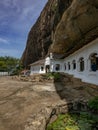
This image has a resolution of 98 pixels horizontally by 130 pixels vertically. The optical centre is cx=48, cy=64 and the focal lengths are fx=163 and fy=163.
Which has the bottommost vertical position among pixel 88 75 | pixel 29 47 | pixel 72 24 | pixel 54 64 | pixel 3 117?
pixel 3 117

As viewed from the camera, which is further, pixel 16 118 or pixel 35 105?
pixel 35 105

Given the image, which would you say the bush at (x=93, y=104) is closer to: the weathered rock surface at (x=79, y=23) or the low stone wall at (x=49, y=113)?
the low stone wall at (x=49, y=113)

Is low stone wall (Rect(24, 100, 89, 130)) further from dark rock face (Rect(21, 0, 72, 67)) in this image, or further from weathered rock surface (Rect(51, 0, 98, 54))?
dark rock face (Rect(21, 0, 72, 67))

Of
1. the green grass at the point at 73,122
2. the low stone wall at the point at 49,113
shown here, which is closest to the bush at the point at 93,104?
the low stone wall at the point at 49,113

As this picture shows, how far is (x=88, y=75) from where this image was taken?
16.2 m

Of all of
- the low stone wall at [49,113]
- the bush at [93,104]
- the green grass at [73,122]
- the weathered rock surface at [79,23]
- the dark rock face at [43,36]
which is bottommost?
the green grass at [73,122]

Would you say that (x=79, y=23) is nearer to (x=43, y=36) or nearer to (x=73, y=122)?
(x=73, y=122)

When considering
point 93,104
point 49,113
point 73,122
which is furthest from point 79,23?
point 73,122

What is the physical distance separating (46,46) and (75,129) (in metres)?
40.0

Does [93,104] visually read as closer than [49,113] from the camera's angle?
No

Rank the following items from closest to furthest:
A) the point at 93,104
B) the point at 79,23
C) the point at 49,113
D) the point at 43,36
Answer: the point at 49,113
the point at 93,104
the point at 79,23
the point at 43,36

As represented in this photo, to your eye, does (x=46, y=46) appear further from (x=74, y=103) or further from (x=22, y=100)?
(x=74, y=103)

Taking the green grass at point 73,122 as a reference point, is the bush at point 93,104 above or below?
above

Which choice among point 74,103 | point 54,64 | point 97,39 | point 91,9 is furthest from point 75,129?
point 54,64
